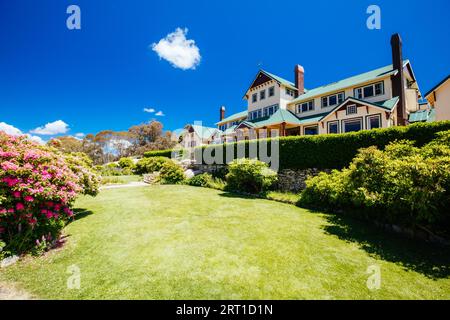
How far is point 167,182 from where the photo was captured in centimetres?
1886

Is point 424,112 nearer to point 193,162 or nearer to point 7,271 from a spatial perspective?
point 193,162

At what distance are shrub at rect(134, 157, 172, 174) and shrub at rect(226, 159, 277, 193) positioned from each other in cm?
1306

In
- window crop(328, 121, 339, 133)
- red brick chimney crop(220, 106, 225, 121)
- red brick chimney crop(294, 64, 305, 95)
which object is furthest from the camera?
red brick chimney crop(220, 106, 225, 121)

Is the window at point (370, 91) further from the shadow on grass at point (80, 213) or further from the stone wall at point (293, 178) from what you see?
the shadow on grass at point (80, 213)

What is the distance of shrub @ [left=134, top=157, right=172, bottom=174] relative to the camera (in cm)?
2565

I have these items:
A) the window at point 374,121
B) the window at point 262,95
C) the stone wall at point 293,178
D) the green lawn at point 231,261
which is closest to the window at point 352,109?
the window at point 374,121

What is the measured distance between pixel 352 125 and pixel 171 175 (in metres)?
19.0

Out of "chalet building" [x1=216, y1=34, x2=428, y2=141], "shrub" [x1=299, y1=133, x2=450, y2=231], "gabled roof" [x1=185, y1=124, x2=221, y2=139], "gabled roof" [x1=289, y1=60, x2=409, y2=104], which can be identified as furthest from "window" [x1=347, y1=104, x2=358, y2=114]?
"gabled roof" [x1=185, y1=124, x2=221, y2=139]

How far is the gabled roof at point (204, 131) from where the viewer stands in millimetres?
46959

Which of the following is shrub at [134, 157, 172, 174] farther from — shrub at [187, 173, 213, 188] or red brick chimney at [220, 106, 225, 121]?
red brick chimney at [220, 106, 225, 121]

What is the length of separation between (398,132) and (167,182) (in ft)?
56.2

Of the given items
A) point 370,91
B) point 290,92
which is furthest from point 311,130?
point 290,92

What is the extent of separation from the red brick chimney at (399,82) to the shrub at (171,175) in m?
21.7
